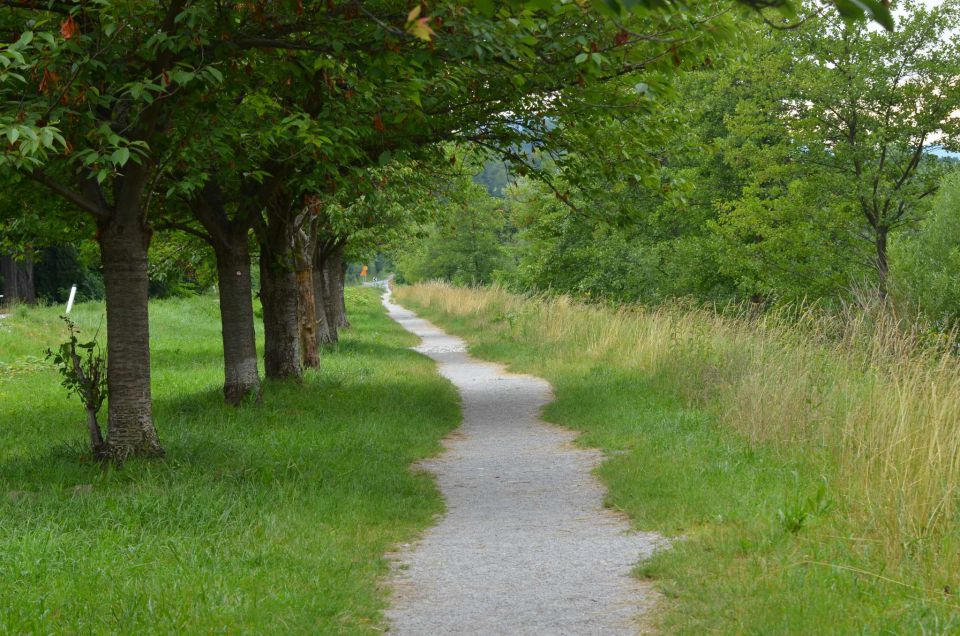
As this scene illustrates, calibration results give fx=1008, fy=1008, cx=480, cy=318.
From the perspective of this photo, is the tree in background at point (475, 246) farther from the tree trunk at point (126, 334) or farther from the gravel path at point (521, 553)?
the tree trunk at point (126, 334)

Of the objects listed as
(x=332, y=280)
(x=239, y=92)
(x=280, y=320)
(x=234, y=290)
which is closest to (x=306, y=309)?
(x=280, y=320)

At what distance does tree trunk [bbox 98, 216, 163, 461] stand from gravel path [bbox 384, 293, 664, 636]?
2794 millimetres

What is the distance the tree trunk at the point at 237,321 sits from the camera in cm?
1262

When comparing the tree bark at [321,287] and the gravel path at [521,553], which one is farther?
the tree bark at [321,287]

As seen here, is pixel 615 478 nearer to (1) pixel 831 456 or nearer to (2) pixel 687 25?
(1) pixel 831 456

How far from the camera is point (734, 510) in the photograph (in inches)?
279

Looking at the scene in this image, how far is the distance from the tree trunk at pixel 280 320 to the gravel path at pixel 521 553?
4198mm

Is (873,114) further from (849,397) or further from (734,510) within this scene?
(734,510)

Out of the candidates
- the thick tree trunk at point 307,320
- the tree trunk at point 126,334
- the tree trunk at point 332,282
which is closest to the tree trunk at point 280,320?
the thick tree trunk at point 307,320

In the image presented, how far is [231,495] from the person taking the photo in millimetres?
7562

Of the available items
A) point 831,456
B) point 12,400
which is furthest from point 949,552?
point 12,400

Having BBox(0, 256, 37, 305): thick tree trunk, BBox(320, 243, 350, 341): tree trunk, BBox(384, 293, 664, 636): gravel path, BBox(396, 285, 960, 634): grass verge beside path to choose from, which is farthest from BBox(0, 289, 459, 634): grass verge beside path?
BBox(0, 256, 37, 305): thick tree trunk

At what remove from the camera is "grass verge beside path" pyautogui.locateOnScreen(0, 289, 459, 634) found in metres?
5.17

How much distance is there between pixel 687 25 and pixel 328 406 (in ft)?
25.1
